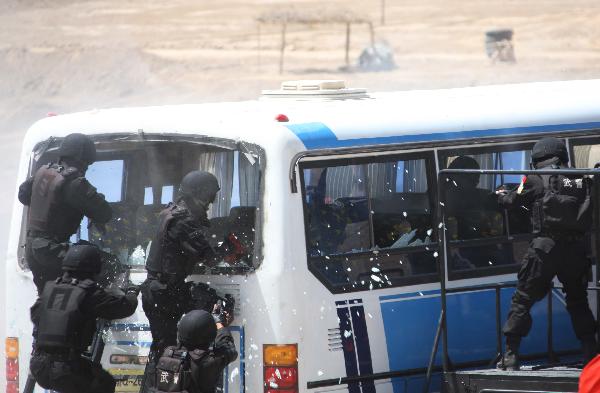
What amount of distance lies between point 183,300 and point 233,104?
4.83ft

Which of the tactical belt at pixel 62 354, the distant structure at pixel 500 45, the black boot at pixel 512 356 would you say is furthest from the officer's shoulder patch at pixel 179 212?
the distant structure at pixel 500 45

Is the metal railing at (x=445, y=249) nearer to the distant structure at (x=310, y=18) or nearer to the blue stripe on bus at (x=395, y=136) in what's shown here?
the blue stripe on bus at (x=395, y=136)

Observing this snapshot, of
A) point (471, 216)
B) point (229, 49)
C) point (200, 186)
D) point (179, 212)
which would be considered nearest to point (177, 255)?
point (179, 212)

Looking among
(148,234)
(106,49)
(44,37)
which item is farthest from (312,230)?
(44,37)

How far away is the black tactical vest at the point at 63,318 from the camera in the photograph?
23.5ft

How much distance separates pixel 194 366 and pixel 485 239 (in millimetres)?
2090

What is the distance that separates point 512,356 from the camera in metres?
7.12

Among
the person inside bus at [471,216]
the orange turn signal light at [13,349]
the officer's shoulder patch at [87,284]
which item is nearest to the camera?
the officer's shoulder patch at [87,284]

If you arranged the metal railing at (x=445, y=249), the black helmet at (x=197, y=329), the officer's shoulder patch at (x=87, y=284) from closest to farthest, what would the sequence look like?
the black helmet at (x=197, y=329)
the metal railing at (x=445, y=249)
the officer's shoulder patch at (x=87, y=284)

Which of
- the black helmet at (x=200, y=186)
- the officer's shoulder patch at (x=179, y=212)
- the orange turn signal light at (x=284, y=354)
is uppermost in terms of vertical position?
the black helmet at (x=200, y=186)

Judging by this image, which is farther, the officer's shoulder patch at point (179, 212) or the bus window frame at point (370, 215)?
the officer's shoulder patch at point (179, 212)

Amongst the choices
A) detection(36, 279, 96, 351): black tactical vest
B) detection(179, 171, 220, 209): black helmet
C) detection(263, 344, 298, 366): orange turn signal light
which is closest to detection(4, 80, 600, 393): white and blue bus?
detection(263, 344, 298, 366): orange turn signal light

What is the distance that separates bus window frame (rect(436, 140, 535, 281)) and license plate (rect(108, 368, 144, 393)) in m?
1.97

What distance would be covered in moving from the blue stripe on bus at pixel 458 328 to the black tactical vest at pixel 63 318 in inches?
69.4
